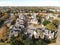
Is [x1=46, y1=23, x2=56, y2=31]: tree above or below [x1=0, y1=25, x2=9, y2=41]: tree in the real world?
above

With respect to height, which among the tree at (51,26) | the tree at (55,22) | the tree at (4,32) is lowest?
the tree at (4,32)

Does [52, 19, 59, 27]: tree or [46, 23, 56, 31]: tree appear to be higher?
[52, 19, 59, 27]: tree

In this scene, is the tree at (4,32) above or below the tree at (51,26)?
below

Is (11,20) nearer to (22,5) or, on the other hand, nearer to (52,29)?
(22,5)

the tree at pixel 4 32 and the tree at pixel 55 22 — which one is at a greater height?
the tree at pixel 55 22

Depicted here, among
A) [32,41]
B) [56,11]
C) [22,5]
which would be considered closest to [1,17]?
[22,5]

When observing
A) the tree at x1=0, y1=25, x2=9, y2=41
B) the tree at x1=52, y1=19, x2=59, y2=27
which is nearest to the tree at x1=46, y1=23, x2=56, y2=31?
the tree at x1=52, y1=19, x2=59, y2=27

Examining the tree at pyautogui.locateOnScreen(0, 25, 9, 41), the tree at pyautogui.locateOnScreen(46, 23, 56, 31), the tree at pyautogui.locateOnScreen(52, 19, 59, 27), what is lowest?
the tree at pyautogui.locateOnScreen(0, 25, 9, 41)

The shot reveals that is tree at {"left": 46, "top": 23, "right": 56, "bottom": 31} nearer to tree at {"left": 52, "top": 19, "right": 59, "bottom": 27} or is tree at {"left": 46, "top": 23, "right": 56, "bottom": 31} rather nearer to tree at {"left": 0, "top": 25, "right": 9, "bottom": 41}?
tree at {"left": 52, "top": 19, "right": 59, "bottom": 27}

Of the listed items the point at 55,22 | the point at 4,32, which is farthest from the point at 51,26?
the point at 4,32

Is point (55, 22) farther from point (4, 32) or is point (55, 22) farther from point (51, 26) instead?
point (4, 32)

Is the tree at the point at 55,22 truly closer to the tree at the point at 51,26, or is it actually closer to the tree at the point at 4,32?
the tree at the point at 51,26

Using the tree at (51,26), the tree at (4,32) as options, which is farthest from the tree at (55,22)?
the tree at (4,32)
